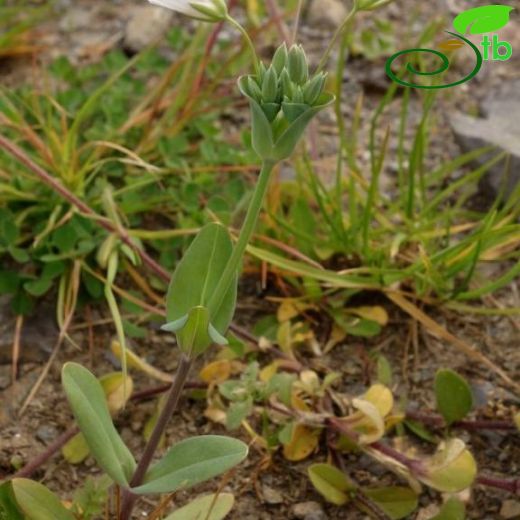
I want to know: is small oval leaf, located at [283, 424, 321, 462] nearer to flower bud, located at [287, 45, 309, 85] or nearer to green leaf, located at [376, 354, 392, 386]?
green leaf, located at [376, 354, 392, 386]

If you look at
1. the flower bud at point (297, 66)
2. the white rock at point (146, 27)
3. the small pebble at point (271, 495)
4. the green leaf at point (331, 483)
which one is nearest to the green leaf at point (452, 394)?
the green leaf at point (331, 483)

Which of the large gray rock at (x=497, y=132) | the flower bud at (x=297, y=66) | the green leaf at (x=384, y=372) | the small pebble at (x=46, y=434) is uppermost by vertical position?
the flower bud at (x=297, y=66)

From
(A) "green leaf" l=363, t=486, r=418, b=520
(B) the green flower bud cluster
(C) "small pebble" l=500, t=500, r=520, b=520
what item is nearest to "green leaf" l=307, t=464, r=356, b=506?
(A) "green leaf" l=363, t=486, r=418, b=520

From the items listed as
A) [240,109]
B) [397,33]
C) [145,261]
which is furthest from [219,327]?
[397,33]

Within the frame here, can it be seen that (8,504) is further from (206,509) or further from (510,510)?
(510,510)

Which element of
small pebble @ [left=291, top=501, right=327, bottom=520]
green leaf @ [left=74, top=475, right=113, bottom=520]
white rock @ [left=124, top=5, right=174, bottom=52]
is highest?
white rock @ [left=124, top=5, right=174, bottom=52]

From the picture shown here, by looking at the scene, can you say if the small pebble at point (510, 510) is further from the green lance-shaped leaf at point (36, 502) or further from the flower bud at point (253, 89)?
the flower bud at point (253, 89)

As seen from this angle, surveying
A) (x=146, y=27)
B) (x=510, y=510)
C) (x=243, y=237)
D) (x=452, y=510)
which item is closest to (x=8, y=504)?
(x=243, y=237)
